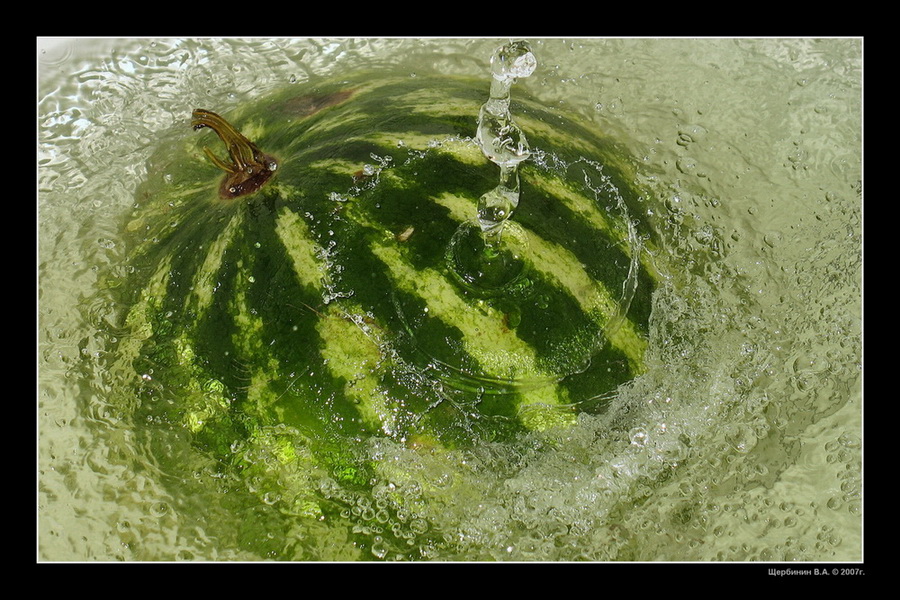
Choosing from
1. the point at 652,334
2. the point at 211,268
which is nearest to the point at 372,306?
the point at 211,268

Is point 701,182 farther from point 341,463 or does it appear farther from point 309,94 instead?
point 341,463

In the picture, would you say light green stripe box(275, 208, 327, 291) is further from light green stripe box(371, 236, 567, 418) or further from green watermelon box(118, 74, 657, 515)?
light green stripe box(371, 236, 567, 418)

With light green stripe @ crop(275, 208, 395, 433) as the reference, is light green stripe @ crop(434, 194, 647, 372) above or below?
above

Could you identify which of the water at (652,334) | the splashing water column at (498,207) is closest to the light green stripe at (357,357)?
the water at (652,334)

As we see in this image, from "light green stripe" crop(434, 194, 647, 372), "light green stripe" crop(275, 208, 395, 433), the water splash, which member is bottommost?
"light green stripe" crop(275, 208, 395, 433)

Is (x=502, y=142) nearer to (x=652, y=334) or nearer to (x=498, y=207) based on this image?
(x=498, y=207)

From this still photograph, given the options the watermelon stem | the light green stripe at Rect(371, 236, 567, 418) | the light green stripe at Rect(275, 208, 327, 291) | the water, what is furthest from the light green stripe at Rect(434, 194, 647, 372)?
the watermelon stem
